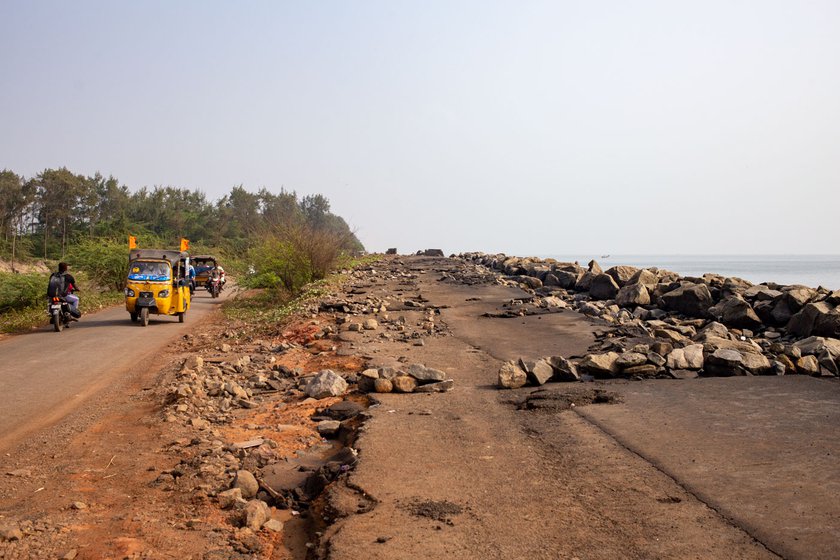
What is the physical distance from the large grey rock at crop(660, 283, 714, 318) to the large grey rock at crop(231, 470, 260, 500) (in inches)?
600

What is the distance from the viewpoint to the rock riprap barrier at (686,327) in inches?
363

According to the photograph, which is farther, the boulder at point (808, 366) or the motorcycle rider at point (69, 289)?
the motorcycle rider at point (69, 289)

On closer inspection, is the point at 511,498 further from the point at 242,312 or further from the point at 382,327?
the point at 242,312

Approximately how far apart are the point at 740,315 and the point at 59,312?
613 inches

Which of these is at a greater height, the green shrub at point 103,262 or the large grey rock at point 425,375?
the green shrub at point 103,262

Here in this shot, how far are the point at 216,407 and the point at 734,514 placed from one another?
19.7ft

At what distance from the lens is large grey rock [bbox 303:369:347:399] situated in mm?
9031

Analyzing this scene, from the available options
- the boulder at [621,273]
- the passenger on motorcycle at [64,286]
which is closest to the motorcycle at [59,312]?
the passenger on motorcycle at [64,286]

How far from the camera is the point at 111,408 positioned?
8719mm

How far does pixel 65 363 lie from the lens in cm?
1202

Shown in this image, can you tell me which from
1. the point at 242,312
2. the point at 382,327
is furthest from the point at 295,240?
the point at 382,327

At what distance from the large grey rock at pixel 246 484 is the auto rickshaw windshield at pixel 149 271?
45.9ft

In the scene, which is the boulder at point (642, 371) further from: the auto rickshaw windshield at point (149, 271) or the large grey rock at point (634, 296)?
the auto rickshaw windshield at point (149, 271)

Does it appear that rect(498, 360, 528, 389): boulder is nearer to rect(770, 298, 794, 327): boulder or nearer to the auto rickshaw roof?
rect(770, 298, 794, 327): boulder
